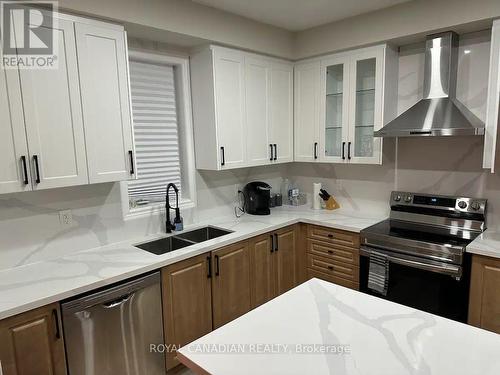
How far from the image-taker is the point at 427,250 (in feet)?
8.27

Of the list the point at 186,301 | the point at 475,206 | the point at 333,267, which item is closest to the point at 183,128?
the point at 186,301

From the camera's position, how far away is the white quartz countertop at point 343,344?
43.6 inches

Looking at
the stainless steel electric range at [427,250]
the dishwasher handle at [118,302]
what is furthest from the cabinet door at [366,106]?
the dishwasher handle at [118,302]

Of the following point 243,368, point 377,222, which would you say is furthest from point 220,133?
point 243,368

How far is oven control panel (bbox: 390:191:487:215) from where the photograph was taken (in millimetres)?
2734

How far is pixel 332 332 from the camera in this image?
4.29 ft

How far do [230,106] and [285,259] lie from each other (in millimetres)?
1468

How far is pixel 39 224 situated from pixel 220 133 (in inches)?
58.0

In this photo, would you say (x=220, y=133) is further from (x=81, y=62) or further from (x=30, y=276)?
(x=30, y=276)

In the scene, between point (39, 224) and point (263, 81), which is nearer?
point (39, 224)

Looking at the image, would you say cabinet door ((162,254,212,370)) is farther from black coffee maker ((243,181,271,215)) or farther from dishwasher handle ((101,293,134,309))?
black coffee maker ((243,181,271,215))

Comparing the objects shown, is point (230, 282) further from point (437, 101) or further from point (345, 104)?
point (437, 101)

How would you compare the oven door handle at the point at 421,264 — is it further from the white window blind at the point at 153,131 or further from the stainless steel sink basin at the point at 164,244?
the white window blind at the point at 153,131

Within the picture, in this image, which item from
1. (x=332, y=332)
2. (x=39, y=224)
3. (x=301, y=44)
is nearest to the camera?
(x=332, y=332)
